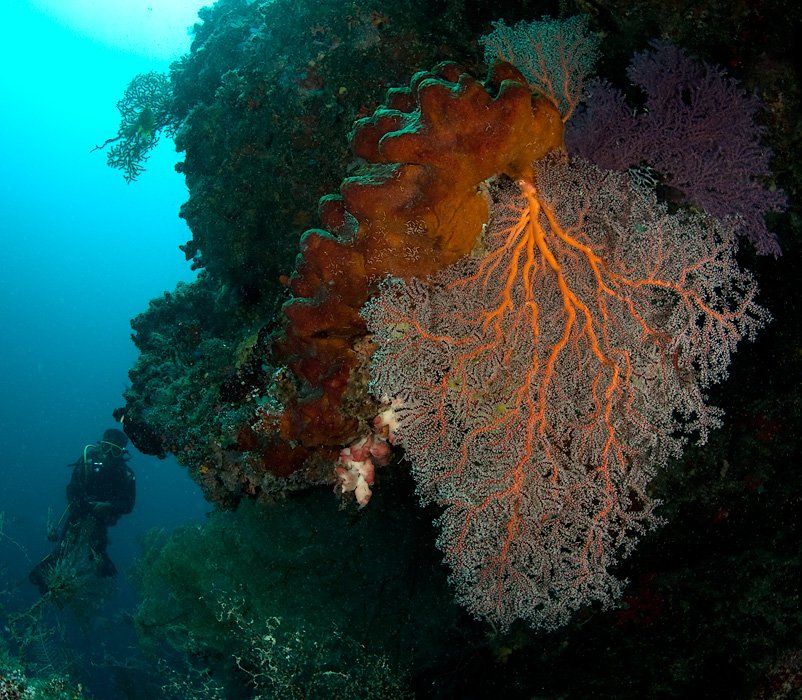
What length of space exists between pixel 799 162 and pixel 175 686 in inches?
319

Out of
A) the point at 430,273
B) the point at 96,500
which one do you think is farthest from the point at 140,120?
the point at 96,500

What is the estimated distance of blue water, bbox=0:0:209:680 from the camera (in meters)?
57.9

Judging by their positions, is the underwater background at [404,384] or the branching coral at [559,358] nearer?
the branching coral at [559,358]

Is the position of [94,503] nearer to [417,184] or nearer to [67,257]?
[417,184]

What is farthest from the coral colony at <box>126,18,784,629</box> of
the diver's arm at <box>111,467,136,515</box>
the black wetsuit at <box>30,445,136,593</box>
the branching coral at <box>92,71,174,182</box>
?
the diver's arm at <box>111,467,136,515</box>

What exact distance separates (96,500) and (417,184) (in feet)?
53.8

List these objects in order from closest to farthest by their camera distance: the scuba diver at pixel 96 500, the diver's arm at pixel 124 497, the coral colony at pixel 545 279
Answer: the coral colony at pixel 545 279 → the scuba diver at pixel 96 500 → the diver's arm at pixel 124 497

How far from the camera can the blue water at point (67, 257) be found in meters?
57.9

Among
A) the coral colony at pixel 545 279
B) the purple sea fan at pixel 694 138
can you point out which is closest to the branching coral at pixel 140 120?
the coral colony at pixel 545 279

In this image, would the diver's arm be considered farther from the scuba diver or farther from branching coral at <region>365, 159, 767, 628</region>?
branching coral at <region>365, 159, 767, 628</region>

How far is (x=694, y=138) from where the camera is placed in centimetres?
288

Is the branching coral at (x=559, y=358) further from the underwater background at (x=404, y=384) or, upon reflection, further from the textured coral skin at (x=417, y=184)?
the textured coral skin at (x=417, y=184)

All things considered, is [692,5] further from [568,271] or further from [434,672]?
[434,672]

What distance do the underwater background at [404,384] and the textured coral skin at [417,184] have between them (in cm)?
2
